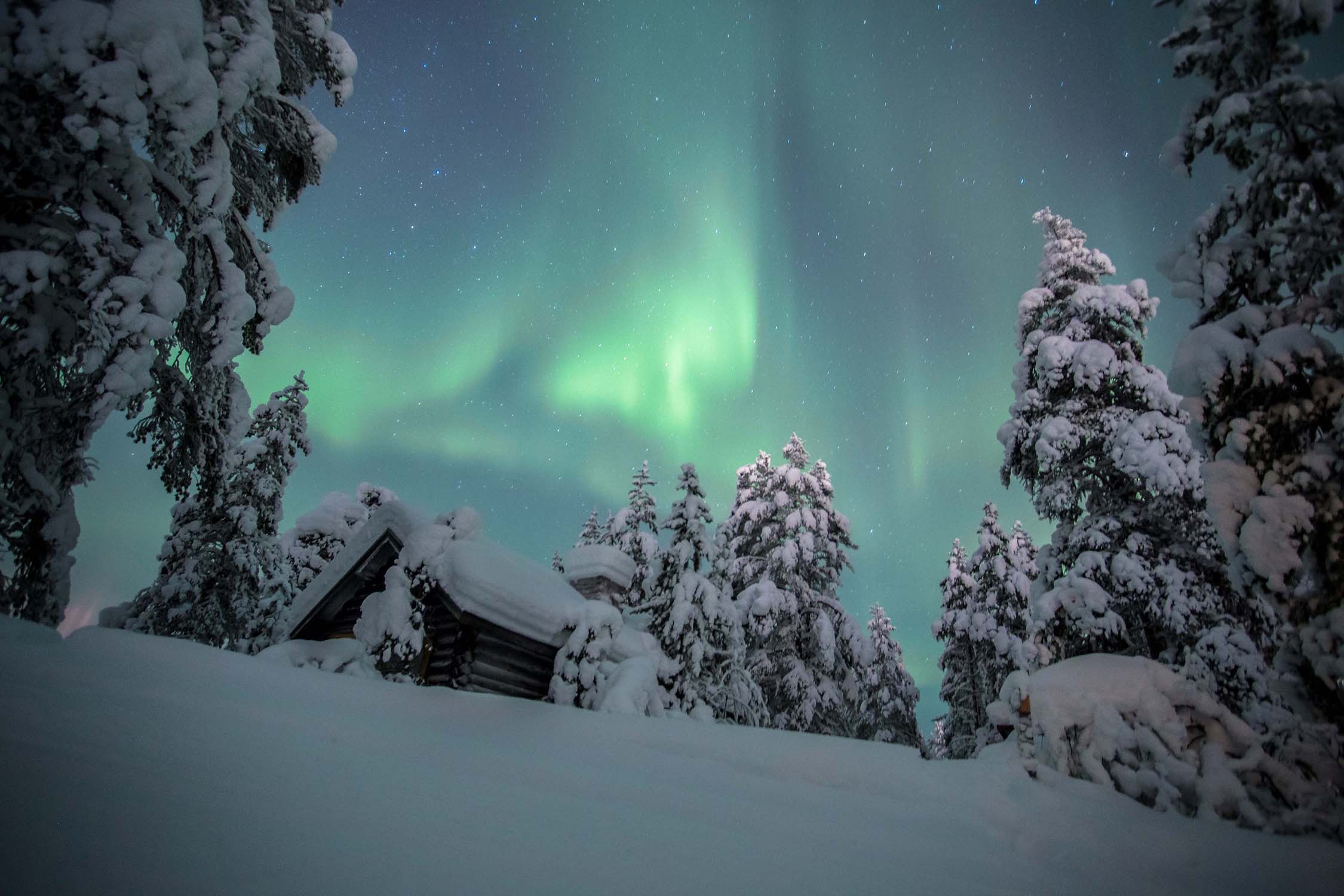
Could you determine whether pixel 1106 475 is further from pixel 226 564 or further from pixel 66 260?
pixel 226 564

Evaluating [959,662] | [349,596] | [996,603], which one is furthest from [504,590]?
[959,662]

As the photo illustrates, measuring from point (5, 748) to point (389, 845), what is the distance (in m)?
1.48

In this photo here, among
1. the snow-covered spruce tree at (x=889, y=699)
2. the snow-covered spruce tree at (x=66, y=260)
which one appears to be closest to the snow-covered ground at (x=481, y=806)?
the snow-covered spruce tree at (x=66, y=260)

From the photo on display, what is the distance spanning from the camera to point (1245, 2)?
583 cm

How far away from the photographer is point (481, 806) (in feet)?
9.59

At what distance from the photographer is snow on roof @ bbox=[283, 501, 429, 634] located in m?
9.60

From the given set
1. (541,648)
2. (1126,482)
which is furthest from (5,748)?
(1126,482)

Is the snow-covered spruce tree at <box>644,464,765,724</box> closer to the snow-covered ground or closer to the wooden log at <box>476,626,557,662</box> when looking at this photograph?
the wooden log at <box>476,626,557,662</box>

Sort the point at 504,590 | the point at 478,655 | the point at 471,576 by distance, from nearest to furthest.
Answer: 1. the point at 471,576
2. the point at 504,590
3. the point at 478,655


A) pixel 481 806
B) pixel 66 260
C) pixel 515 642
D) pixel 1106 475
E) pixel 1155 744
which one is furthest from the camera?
pixel 1106 475

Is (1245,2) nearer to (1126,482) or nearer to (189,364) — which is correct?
(1126,482)

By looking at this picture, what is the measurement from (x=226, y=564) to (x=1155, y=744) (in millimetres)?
21009

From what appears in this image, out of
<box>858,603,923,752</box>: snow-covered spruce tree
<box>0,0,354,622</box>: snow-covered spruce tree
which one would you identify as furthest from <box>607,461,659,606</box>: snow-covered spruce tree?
<box>0,0,354,622</box>: snow-covered spruce tree

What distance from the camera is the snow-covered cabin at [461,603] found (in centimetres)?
839
